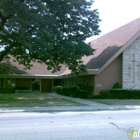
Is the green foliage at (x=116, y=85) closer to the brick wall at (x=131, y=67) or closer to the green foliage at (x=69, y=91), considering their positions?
the brick wall at (x=131, y=67)

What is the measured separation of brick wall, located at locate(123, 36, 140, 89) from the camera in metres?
24.8

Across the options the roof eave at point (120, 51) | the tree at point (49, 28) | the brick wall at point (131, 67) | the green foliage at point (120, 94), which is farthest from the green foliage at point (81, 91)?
the brick wall at point (131, 67)

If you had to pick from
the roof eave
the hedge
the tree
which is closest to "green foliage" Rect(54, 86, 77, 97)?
the hedge

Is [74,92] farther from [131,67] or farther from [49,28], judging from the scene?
[49,28]

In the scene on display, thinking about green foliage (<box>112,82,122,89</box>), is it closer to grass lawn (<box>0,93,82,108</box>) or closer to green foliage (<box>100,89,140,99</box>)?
green foliage (<box>100,89,140,99</box>)

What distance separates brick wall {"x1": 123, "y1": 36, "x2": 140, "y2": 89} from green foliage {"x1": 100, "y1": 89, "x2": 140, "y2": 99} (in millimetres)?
1246

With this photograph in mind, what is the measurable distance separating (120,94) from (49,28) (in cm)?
962

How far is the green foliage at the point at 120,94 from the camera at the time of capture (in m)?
23.5

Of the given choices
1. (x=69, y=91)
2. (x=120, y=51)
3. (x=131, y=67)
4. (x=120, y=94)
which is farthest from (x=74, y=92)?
(x=120, y=51)

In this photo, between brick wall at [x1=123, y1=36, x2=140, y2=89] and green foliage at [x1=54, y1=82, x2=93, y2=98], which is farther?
green foliage at [x1=54, y1=82, x2=93, y2=98]

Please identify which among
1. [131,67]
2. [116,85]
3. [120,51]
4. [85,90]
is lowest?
[85,90]

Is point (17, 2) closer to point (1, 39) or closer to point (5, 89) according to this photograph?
point (1, 39)

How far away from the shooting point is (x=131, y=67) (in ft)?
82.1

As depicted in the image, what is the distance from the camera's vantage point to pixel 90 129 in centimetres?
817
